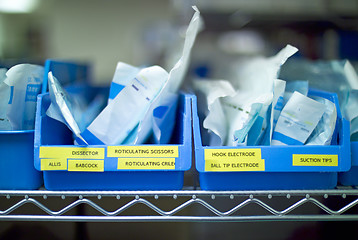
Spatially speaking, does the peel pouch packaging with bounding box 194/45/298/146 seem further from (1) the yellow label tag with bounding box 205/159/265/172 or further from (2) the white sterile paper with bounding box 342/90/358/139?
(2) the white sterile paper with bounding box 342/90/358/139

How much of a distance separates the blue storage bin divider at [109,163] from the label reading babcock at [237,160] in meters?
0.05

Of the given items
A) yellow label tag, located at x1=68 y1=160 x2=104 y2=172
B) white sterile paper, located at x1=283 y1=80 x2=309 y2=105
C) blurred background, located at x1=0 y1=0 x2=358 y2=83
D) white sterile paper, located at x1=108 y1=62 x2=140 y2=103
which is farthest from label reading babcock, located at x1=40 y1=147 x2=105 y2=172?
blurred background, located at x1=0 y1=0 x2=358 y2=83

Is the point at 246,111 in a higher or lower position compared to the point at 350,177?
higher

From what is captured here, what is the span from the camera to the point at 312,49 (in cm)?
125

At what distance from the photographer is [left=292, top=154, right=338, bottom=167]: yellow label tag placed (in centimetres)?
46

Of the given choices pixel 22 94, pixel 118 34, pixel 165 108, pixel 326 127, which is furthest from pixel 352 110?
pixel 118 34

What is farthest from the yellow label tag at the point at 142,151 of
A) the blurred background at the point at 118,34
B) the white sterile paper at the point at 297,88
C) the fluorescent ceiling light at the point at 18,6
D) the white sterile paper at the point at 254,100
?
the fluorescent ceiling light at the point at 18,6

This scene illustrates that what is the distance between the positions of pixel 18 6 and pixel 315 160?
198 centimetres

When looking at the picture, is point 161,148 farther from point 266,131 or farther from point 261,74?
point 261,74

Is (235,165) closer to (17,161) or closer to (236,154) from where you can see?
(236,154)

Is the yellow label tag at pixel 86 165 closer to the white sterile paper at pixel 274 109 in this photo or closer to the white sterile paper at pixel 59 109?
the white sterile paper at pixel 59 109

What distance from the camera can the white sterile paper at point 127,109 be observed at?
0.49m

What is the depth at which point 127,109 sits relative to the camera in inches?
19.7

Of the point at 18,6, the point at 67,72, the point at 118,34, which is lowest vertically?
the point at 67,72
